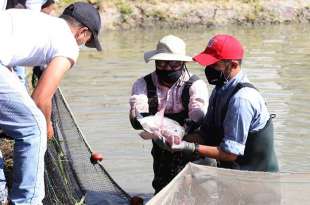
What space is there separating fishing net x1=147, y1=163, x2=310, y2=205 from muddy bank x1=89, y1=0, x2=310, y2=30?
22.0 meters

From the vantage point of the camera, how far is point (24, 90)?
13.3 feet

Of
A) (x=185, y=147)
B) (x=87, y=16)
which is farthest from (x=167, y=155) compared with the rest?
(x=87, y=16)

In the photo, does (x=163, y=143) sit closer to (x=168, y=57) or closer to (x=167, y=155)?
(x=167, y=155)

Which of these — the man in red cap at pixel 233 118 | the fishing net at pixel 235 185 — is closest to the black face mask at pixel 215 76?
the man in red cap at pixel 233 118

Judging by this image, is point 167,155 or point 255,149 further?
point 167,155

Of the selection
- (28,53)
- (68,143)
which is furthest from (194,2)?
(28,53)

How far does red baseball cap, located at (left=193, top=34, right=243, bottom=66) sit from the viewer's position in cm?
471

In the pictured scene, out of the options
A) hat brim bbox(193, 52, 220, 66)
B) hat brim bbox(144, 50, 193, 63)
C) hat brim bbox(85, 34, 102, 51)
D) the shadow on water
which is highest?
hat brim bbox(85, 34, 102, 51)

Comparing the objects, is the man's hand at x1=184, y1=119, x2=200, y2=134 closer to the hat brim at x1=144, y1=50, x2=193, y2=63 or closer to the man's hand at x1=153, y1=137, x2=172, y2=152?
the man's hand at x1=153, y1=137, x2=172, y2=152

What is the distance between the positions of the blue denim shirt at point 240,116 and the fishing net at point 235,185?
1.10 ft

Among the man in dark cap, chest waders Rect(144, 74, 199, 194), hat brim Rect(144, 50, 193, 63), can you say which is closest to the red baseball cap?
hat brim Rect(144, 50, 193, 63)

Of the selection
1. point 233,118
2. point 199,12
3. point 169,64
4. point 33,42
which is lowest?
point 199,12

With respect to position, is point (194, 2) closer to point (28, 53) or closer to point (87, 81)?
point (87, 81)

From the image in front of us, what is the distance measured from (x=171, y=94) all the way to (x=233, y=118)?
2.72 feet
